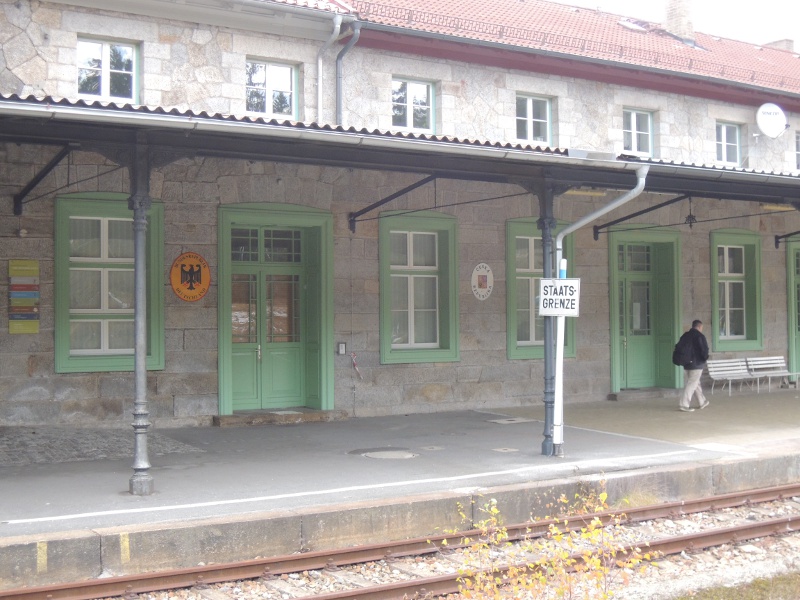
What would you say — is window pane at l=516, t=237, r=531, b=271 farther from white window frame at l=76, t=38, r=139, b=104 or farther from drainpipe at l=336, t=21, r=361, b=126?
white window frame at l=76, t=38, r=139, b=104

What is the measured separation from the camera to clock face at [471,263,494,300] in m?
14.7

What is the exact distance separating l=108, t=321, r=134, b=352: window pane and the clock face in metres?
5.36

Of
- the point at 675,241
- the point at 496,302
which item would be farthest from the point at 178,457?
the point at 675,241

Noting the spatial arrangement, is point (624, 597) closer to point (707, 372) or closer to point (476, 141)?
point (476, 141)

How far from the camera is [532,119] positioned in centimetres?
1576

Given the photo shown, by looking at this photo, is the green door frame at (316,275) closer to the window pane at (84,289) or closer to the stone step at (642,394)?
the window pane at (84,289)

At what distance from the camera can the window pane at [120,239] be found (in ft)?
39.8

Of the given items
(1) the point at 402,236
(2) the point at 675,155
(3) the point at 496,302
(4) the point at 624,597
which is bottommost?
(4) the point at 624,597

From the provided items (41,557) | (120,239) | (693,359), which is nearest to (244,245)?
(120,239)

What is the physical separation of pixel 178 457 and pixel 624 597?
542 centimetres

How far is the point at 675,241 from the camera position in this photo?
16938 millimetres

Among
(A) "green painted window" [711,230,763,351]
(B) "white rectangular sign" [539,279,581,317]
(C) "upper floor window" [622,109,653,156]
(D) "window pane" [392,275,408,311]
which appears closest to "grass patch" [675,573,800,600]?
(B) "white rectangular sign" [539,279,581,317]

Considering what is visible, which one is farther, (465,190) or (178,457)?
(465,190)

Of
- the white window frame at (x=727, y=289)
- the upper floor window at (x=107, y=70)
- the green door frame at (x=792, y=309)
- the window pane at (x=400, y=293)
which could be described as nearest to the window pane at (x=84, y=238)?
the upper floor window at (x=107, y=70)
